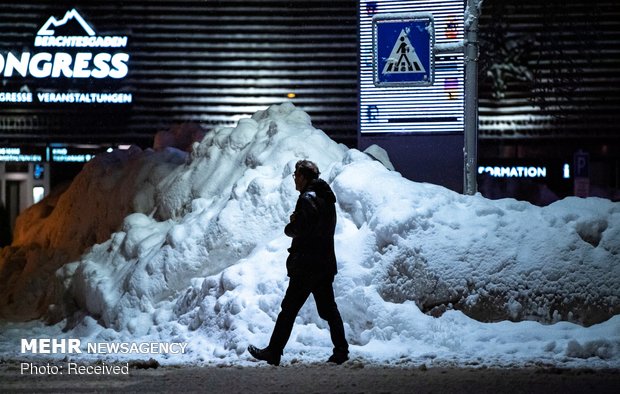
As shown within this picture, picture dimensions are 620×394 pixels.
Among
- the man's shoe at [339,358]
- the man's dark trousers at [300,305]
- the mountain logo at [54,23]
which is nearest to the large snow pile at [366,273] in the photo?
the man's shoe at [339,358]

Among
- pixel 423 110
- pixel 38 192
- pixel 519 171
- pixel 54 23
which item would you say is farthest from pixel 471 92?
pixel 38 192

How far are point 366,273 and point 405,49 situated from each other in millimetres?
3307

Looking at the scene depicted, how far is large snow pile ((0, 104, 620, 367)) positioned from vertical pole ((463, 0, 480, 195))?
0.65 meters

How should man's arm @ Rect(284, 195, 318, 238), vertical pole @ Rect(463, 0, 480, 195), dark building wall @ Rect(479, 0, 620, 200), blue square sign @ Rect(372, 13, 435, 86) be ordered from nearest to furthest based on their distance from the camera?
man's arm @ Rect(284, 195, 318, 238) < vertical pole @ Rect(463, 0, 480, 195) < blue square sign @ Rect(372, 13, 435, 86) < dark building wall @ Rect(479, 0, 620, 200)

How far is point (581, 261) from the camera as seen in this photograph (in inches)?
420

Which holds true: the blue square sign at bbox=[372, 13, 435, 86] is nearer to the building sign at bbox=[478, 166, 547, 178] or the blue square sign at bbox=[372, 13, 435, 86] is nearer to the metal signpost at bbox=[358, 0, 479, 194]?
the metal signpost at bbox=[358, 0, 479, 194]

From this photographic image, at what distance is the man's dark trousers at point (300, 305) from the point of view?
9133mm

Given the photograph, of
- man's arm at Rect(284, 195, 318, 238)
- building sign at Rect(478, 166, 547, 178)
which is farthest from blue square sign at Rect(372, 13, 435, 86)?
building sign at Rect(478, 166, 547, 178)

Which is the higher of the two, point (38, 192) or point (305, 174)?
point (38, 192)

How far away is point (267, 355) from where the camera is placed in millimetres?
9141

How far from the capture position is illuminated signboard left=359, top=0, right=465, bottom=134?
14414 mm

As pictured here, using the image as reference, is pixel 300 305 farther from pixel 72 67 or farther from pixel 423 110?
pixel 72 67

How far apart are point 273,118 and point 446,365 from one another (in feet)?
20.4

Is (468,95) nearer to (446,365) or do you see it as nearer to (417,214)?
(417,214)
